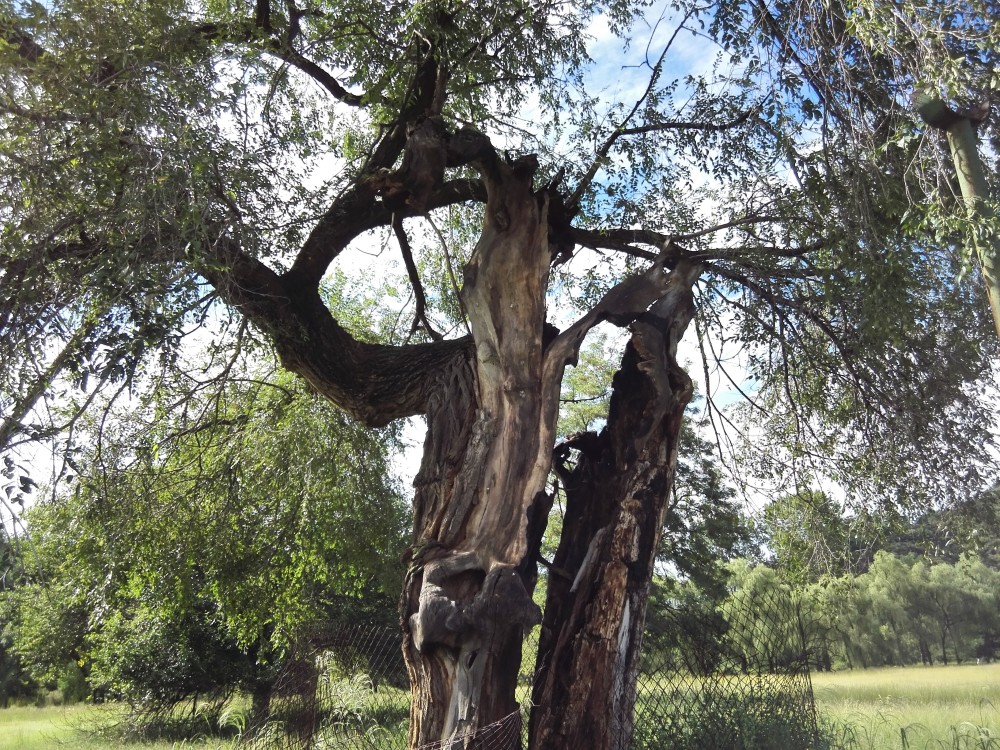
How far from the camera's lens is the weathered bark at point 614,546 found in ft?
19.0

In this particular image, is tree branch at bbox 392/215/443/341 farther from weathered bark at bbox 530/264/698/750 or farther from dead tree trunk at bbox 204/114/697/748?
weathered bark at bbox 530/264/698/750

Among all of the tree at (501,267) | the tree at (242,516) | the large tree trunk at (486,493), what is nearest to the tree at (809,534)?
the tree at (501,267)

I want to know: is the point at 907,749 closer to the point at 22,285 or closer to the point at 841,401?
the point at 841,401

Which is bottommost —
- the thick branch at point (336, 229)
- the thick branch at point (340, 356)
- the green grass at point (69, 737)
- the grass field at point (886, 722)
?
the green grass at point (69, 737)

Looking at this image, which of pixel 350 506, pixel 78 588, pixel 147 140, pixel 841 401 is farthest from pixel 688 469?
pixel 147 140

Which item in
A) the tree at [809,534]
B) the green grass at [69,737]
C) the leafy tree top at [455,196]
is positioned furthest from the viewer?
the green grass at [69,737]

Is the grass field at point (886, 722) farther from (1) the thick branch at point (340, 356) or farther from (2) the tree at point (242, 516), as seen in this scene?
Result: (1) the thick branch at point (340, 356)

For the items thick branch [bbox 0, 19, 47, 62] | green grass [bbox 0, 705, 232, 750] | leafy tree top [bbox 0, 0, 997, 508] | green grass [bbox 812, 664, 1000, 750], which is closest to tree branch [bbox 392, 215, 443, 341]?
leafy tree top [bbox 0, 0, 997, 508]

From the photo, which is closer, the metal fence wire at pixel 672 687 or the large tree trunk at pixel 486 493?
the large tree trunk at pixel 486 493

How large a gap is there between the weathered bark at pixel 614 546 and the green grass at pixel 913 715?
10.3 ft

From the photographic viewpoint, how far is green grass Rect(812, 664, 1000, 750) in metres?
7.80

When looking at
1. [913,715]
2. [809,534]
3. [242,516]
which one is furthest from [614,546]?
[913,715]

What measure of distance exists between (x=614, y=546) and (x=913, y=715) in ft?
21.7

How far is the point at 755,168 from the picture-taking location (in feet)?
25.8
